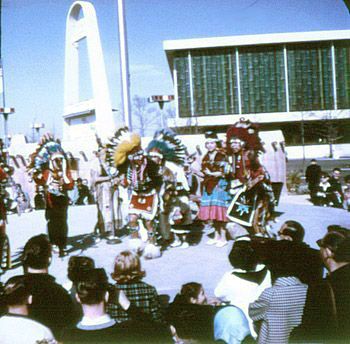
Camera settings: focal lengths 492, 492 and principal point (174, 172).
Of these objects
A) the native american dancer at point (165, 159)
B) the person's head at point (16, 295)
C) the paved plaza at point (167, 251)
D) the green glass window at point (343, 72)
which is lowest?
the paved plaza at point (167, 251)

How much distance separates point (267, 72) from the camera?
3.29 meters

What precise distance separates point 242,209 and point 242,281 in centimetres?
207

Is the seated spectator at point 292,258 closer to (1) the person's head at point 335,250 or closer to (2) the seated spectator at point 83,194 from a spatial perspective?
(1) the person's head at point 335,250

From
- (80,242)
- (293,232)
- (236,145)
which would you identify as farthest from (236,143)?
(80,242)

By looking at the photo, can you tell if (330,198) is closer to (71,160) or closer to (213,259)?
(213,259)

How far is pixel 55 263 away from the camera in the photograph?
4227mm

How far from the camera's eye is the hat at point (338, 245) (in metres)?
2.23

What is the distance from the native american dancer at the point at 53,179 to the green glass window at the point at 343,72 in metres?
2.31

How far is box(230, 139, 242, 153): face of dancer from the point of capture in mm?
4402

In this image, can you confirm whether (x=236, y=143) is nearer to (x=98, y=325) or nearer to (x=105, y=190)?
(x=105, y=190)

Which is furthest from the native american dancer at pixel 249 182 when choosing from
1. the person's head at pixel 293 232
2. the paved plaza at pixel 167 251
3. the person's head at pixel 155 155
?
the person's head at pixel 293 232

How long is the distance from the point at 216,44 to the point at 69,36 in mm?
997

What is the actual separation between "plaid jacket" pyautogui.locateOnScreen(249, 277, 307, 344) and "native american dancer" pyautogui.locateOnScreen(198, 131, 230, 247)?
2.46 m

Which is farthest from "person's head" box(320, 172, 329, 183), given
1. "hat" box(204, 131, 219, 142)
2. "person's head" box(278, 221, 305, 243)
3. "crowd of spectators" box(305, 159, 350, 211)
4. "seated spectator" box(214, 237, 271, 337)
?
"seated spectator" box(214, 237, 271, 337)
